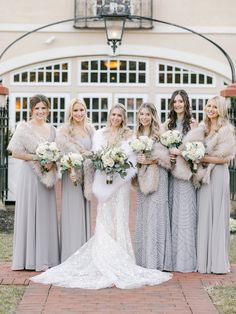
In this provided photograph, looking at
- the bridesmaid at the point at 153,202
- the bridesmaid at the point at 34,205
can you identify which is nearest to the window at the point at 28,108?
the bridesmaid at the point at 34,205

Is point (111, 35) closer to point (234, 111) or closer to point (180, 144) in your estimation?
point (234, 111)

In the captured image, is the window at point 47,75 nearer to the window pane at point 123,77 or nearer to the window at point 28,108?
the window at point 28,108

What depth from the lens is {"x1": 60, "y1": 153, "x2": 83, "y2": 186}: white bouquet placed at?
7.50 m

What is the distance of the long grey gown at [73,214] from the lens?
7867mm

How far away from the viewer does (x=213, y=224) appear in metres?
7.89

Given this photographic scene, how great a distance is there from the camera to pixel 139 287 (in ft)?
23.2

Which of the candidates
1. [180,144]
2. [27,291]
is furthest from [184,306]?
[180,144]

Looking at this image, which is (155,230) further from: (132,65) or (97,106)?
(132,65)

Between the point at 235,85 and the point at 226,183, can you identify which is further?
the point at 235,85

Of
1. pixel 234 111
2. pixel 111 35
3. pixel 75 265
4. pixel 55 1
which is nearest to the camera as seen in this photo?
pixel 75 265

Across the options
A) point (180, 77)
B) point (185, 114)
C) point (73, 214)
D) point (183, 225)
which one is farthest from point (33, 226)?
point (180, 77)

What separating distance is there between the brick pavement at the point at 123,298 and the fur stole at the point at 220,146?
1.12 meters

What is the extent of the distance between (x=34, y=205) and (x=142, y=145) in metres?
1.38

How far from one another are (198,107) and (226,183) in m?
10.1
